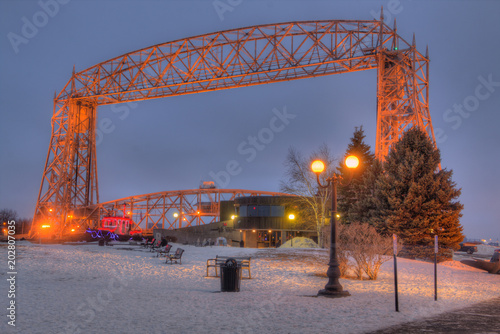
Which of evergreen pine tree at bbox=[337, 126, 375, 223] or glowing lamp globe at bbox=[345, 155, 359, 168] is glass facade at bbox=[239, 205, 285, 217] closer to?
evergreen pine tree at bbox=[337, 126, 375, 223]

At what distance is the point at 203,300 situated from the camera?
11.0 metres

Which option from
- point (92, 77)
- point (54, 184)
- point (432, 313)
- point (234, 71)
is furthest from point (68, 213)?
point (432, 313)

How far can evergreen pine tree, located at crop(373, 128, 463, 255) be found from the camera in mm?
25812

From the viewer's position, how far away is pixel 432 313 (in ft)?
33.9

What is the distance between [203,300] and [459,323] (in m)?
5.90

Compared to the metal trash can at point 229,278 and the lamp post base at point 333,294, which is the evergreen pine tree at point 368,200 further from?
the metal trash can at point 229,278

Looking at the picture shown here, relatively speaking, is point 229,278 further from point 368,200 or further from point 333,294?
point 368,200

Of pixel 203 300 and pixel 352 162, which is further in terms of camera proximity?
pixel 352 162

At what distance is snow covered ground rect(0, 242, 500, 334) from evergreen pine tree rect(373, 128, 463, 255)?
7.12 metres

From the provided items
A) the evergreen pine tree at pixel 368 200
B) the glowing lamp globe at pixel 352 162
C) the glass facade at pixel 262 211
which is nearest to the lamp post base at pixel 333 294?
the glowing lamp globe at pixel 352 162

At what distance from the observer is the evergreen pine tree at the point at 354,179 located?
35.4 metres

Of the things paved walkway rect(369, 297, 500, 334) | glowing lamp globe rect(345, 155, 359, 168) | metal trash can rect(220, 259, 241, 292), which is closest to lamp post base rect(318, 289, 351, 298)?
metal trash can rect(220, 259, 241, 292)

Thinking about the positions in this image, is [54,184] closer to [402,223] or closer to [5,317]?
[402,223]

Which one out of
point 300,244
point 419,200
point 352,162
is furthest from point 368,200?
point 352,162
